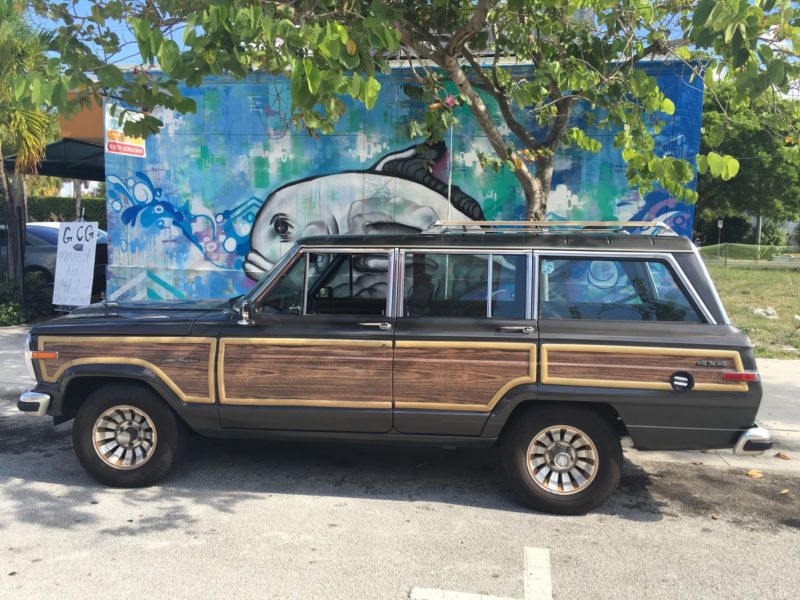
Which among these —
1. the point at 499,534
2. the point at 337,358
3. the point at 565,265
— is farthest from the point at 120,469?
the point at 565,265

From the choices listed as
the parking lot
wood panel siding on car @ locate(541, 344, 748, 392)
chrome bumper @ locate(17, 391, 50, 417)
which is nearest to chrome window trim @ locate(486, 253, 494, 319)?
wood panel siding on car @ locate(541, 344, 748, 392)

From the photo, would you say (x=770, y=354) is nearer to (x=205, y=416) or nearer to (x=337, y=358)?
(x=337, y=358)

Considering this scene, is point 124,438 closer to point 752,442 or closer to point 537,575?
point 537,575

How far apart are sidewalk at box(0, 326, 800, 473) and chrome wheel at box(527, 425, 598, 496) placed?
1283 millimetres

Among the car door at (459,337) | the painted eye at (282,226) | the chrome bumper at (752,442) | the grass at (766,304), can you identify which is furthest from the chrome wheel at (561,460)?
the painted eye at (282,226)

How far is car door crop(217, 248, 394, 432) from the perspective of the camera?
4.27 metres

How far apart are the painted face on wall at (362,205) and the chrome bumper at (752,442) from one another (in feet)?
19.3

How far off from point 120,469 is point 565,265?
345 cm

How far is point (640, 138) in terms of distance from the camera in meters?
6.41

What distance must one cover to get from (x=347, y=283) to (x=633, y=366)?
212 cm

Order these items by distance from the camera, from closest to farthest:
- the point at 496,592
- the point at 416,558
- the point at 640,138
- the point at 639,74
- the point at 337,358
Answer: the point at 496,592
the point at 416,558
the point at 337,358
the point at 639,74
the point at 640,138

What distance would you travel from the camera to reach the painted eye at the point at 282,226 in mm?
9922

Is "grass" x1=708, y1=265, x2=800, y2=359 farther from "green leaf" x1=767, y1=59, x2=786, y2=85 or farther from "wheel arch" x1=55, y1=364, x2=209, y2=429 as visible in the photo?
"wheel arch" x1=55, y1=364, x2=209, y2=429

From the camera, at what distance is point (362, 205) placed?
9688mm
